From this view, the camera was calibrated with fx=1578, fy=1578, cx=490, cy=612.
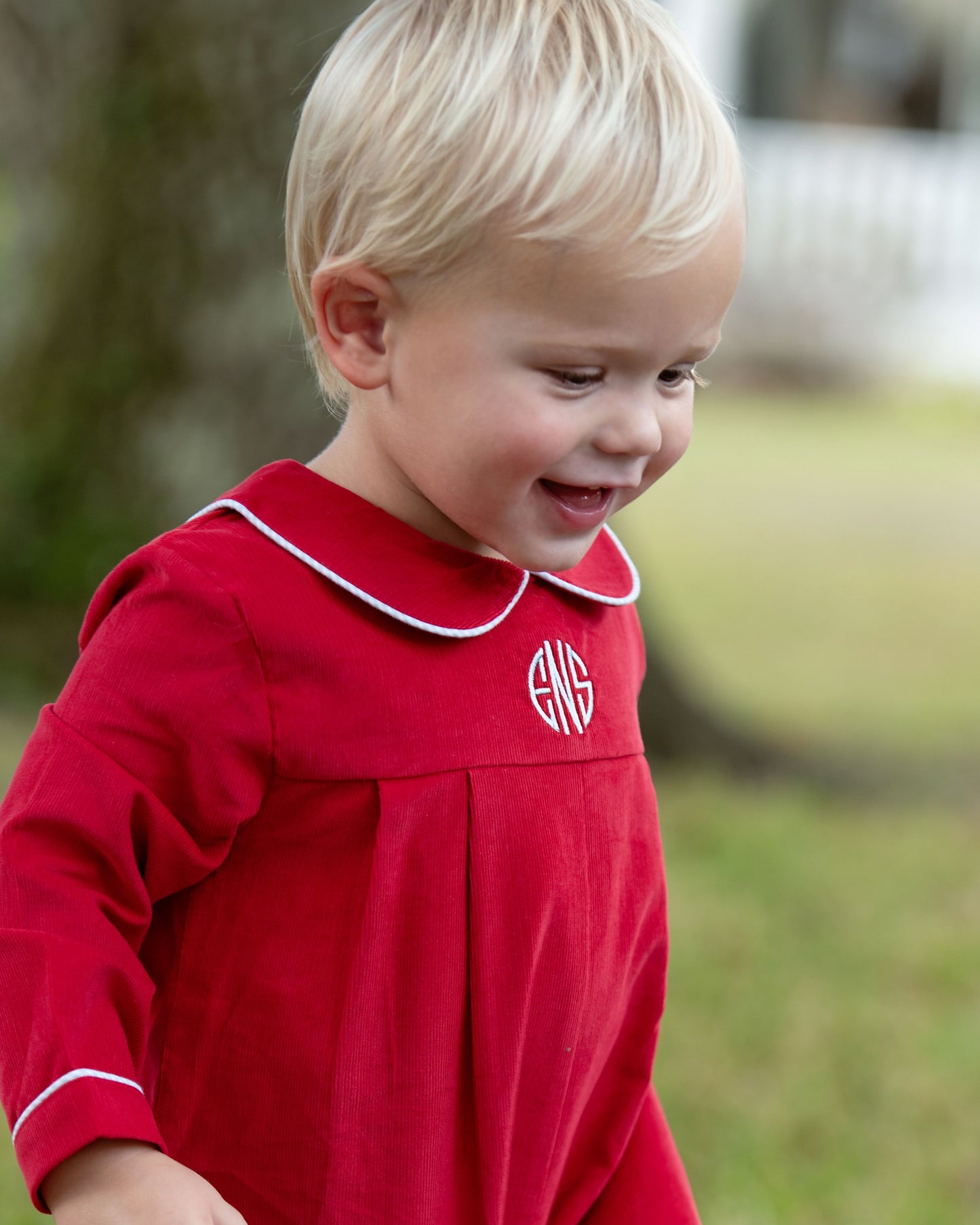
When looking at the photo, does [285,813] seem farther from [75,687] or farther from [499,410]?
[499,410]

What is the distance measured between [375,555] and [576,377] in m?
0.20

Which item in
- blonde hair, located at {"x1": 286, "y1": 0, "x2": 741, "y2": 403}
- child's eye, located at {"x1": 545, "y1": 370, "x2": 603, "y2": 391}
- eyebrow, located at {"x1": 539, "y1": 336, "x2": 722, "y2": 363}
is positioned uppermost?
blonde hair, located at {"x1": 286, "y1": 0, "x2": 741, "y2": 403}

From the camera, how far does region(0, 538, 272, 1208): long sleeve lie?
1021 millimetres

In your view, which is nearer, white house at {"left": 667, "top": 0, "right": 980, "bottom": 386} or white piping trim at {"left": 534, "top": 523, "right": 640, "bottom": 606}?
white piping trim at {"left": 534, "top": 523, "right": 640, "bottom": 606}

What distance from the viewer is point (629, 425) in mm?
1108

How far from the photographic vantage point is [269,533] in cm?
115

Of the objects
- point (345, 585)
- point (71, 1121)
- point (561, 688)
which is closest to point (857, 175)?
point (561, 688)

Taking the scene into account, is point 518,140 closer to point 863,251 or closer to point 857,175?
point 863,251

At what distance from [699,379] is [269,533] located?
37cm

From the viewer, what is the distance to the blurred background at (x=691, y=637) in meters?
2.69

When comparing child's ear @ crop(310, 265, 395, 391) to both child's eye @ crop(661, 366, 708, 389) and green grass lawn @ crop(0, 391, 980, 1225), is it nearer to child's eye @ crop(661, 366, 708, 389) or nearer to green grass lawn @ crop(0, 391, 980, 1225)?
child's eye @ crop(661, 366, 708, 389)

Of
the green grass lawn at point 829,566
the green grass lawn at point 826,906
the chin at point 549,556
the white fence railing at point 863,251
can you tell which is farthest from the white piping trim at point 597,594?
the white fence railing at point 863,251

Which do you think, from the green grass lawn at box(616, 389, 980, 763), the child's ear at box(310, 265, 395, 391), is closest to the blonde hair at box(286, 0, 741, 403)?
the child's ear at box(310, 265, 395, 391)

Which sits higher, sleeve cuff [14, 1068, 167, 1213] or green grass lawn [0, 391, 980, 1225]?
sleeve cuff [14, 1068, 167, 1213]
